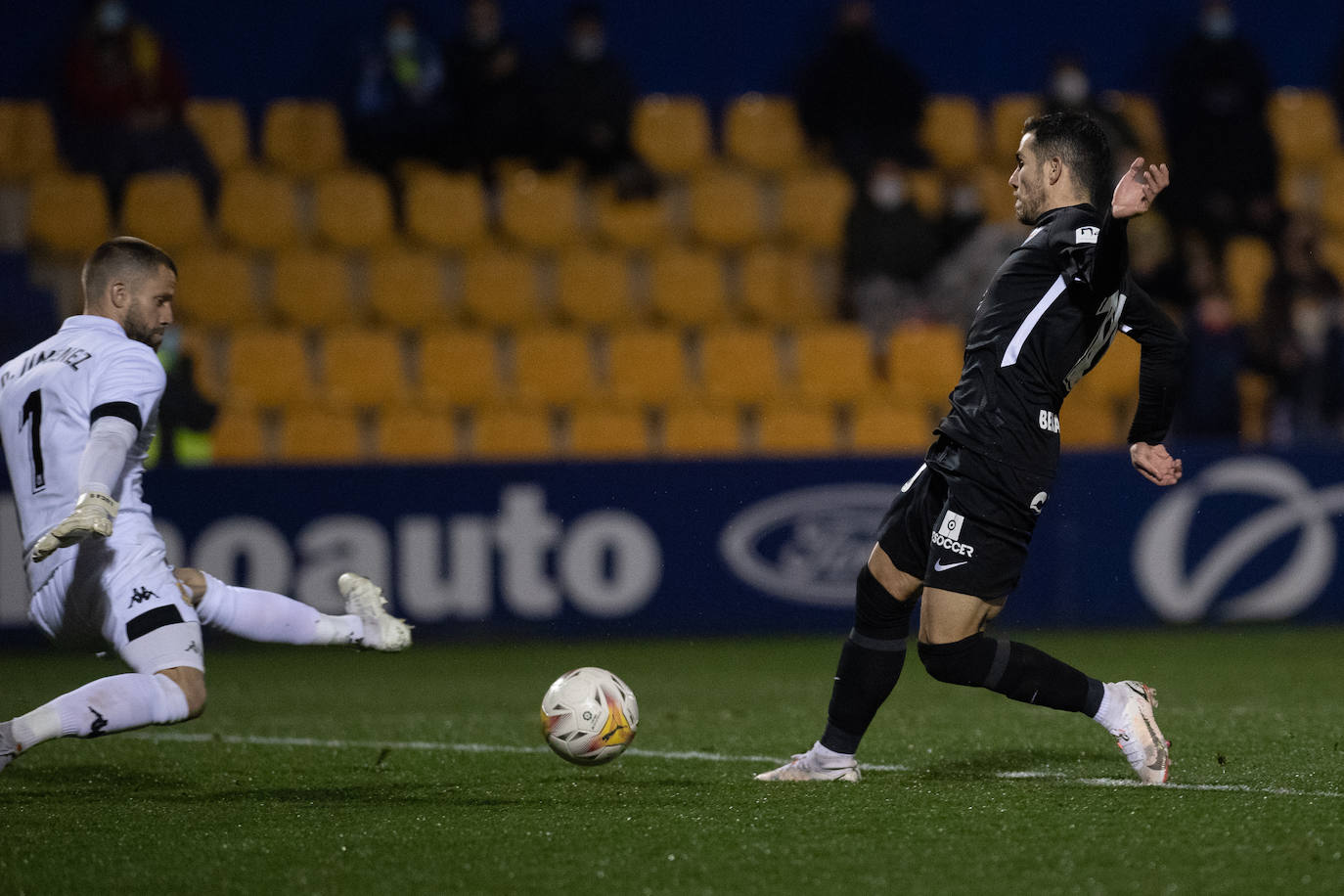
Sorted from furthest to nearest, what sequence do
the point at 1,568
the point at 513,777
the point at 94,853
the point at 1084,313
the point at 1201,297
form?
the point at 1201,297
the point at 1,568
the point at 513,777
the point at 1084,313
the point at 94,853

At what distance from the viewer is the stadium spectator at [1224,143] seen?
13523 mm

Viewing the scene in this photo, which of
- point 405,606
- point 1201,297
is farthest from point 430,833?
point 1201,297

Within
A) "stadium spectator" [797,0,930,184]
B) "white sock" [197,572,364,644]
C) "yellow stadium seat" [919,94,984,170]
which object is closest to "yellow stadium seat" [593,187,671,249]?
"stadium spectator" [797,0,930,184]

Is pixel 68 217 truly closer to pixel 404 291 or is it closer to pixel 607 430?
pixel 404 291

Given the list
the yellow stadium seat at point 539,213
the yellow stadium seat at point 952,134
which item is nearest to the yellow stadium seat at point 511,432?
the yellow stadium seat at point 539,213

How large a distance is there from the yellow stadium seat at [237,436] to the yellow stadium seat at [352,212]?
6.22 ft

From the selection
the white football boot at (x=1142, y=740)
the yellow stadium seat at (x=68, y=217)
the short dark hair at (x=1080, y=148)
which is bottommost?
the white football boot at (x=1142, y=740)

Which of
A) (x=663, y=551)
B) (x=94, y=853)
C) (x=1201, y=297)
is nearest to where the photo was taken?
(x=94, y=853)

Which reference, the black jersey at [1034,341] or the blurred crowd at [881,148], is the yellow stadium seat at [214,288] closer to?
the blurred crowd at [881,148]

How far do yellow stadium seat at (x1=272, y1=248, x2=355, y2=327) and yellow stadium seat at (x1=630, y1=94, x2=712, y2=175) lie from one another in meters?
2.95

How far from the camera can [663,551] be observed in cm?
1041

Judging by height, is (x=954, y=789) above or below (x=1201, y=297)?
below

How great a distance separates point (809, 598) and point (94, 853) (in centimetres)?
657

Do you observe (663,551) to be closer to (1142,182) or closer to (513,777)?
(513,777)
